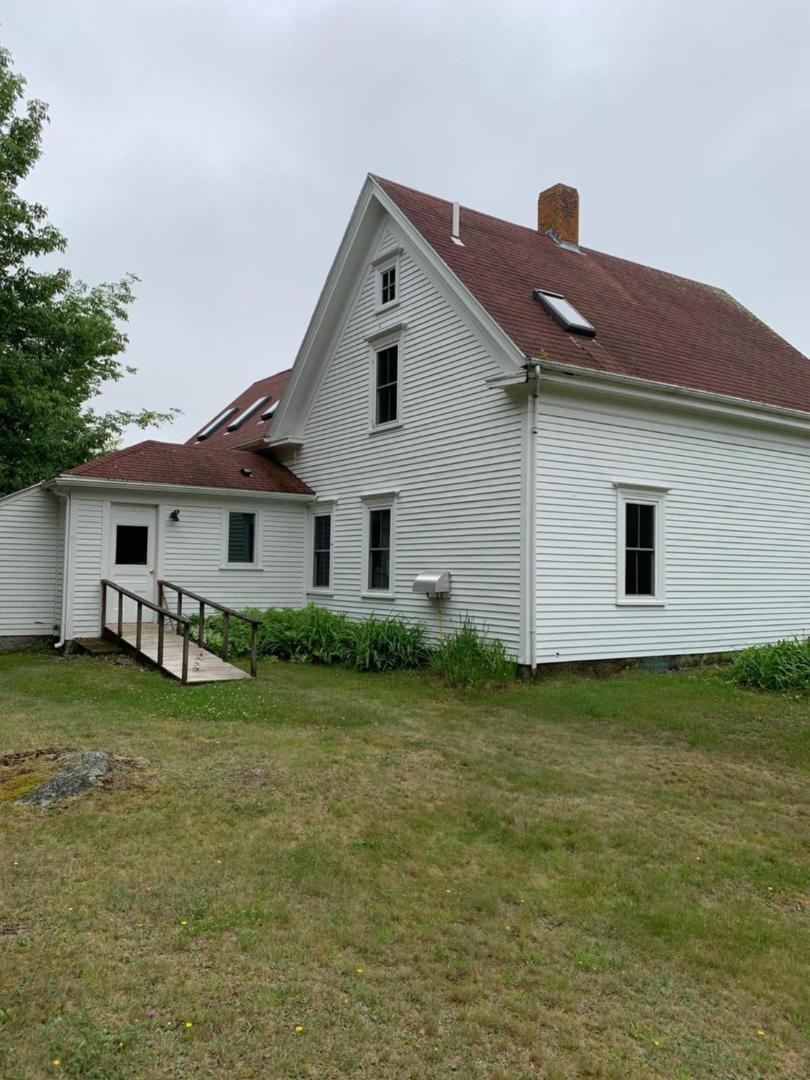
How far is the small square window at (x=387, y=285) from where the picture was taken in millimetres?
15461

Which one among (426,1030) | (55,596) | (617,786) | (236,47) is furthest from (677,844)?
(236,47)

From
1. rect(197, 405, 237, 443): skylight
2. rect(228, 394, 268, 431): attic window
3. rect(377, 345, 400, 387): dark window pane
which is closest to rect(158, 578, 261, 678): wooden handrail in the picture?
rect(377, 345, 400, 387): dark window pane

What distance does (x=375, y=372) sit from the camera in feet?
52.1

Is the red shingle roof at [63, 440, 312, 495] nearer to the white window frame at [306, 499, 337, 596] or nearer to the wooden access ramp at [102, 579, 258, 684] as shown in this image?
the white window frame at [306, 499, 337, 596]

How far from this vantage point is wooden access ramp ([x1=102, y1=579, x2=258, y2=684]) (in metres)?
11.1

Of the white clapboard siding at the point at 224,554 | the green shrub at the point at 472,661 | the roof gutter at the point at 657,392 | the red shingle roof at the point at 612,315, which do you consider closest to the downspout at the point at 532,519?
the roof gutter at the point at 657,392

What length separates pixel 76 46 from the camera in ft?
48.9

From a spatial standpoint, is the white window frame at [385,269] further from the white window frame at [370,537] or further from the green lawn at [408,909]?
the green lawn at [408,909]

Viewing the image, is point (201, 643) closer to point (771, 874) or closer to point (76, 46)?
point (771, 874)

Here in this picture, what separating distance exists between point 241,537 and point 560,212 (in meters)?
10.8

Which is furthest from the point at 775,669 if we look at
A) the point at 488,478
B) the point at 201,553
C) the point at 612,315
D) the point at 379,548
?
the point at 201,553

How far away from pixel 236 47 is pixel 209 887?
52.9 feet

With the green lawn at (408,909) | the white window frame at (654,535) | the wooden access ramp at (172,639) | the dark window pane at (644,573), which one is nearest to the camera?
the green lawn at (408,909)

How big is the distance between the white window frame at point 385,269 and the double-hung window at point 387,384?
816 millimetres
